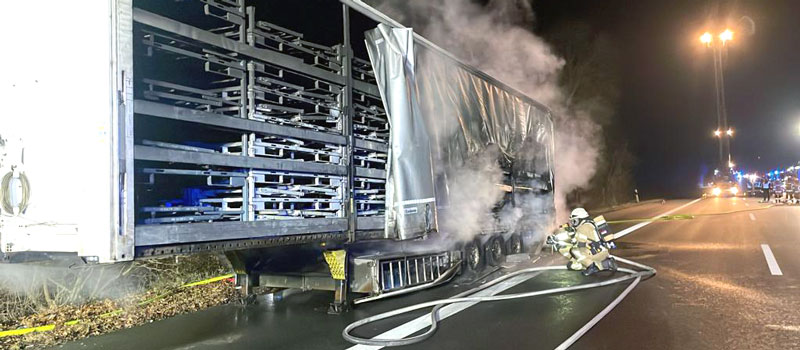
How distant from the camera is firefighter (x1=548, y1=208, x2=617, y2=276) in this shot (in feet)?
27.0

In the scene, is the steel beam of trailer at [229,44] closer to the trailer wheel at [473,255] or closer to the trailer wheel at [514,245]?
the trailer wheel at [473,255]

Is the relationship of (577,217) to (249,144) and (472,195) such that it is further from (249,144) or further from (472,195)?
(249,144)

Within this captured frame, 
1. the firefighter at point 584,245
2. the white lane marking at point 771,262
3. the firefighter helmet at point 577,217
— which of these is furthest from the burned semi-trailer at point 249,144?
the white lane marking at point 771,262

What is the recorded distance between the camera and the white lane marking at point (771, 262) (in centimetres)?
816

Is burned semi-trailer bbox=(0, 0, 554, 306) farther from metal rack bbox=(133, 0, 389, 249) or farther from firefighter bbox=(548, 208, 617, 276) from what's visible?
firefighter bbox=(548, 208, 617, 276)

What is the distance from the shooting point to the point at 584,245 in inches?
328

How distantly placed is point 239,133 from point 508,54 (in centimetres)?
849

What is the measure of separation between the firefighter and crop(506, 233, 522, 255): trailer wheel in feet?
3.86

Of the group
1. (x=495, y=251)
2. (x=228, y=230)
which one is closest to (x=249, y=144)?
(x=228, y=230)

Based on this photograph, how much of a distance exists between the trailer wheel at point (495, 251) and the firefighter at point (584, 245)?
36.0 inches

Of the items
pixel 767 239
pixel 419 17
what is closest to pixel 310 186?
pixel 419 17

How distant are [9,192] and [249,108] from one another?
185 cm

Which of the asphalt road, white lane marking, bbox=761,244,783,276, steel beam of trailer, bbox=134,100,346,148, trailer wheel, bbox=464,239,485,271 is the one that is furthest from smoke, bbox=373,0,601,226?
white lane marking, bbox=761,244,783,276

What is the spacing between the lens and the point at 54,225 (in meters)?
3.74
